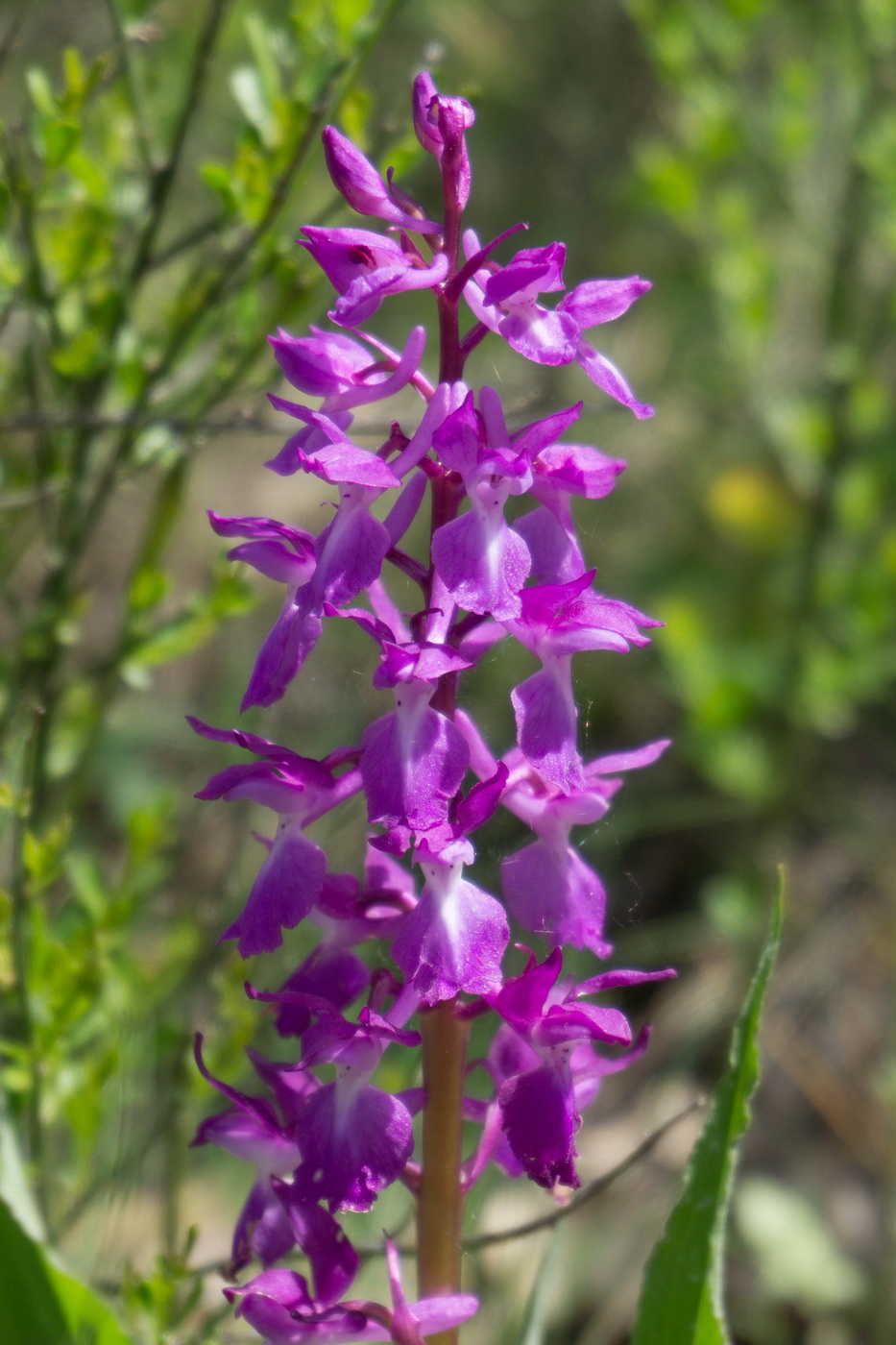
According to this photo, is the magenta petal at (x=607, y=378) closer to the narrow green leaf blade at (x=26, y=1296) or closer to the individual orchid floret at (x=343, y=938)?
the individual orchid floret at (x=343, y=938)

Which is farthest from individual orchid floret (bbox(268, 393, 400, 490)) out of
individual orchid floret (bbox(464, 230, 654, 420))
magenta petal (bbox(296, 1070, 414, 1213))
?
magenta petal (bbox(296, 1070, 414, 1213))

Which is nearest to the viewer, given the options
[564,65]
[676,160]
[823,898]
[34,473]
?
[34,473]

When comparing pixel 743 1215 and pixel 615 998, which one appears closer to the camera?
pixel 743 1215

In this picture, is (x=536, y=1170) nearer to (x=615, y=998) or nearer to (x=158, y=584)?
(x=158, y=584)

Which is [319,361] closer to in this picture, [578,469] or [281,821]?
[578,469]

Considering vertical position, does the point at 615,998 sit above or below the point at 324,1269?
below

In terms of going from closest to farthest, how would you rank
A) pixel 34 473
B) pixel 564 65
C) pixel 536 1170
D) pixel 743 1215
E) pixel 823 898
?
pixel 536 1170, pixel 34 473, pixel 743 1215, pixel 823 898, pixel 564 65

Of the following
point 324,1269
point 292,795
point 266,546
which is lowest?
point 324,1269

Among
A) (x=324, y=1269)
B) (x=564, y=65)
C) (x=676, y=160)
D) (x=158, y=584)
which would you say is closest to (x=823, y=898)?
(x=676, y=160)
